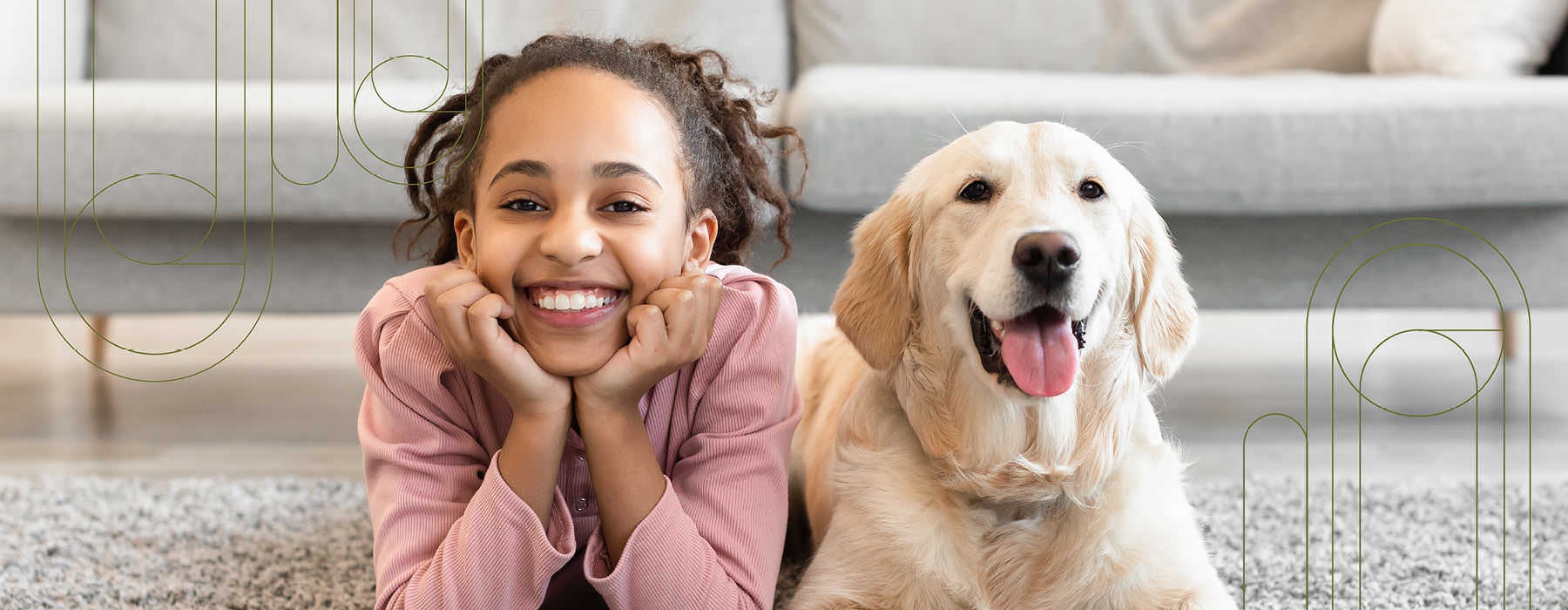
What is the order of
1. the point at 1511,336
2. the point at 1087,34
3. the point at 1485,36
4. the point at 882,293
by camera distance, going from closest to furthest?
the point at 882,293 < the point at 1485,36 < the point at 1511,336 < the point at 1087,34

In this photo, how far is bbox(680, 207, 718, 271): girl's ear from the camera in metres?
1.48

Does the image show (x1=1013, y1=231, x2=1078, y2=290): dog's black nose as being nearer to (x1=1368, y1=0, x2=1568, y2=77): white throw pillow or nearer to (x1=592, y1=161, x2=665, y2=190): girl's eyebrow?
(x1=592, y1=161, x2=665, y2=190): girl's eyebrow

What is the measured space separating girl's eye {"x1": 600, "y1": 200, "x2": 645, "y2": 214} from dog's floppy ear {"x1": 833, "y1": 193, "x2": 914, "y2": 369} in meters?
0.26

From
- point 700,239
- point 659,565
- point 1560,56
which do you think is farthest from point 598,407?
point 1560,56

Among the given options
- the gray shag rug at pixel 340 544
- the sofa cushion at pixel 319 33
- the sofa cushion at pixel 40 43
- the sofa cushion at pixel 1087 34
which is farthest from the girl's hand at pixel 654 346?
the sofa cushion at pixel 1087 34

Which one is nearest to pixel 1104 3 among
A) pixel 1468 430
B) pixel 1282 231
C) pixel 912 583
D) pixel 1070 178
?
pixel 1282 231

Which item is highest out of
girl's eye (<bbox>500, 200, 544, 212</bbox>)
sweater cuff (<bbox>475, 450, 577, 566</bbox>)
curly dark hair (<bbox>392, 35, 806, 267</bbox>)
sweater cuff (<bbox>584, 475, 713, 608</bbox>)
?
curly dark hair (<bbox>392, 35, 806, 267</bbox>)

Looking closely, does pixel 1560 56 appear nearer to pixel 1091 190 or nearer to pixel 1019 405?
pixel 1091 190

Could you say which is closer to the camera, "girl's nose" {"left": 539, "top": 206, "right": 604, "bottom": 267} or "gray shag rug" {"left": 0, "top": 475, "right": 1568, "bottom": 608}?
"girl's nose" {"left": 539, "top": 206, "right": 604, "bottom": 267}

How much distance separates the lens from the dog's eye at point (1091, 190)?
1.33 metres

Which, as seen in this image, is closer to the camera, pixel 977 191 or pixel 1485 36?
pixel 977 191

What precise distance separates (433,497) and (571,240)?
0.33 m

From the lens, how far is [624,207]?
52.9 inches

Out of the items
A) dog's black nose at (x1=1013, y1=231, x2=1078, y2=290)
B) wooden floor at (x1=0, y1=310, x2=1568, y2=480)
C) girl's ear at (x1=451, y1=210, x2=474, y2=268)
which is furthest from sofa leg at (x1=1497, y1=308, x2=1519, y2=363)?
girl's ear at (x1=451, y1=210, x2=474, y2=268)
